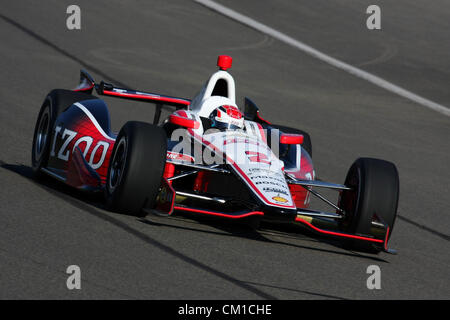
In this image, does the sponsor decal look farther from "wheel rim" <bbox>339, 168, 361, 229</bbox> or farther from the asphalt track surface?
"wheel rim" <bbox>339, 168, 361, 229</bbox>

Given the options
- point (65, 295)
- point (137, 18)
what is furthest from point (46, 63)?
point (65, 295)

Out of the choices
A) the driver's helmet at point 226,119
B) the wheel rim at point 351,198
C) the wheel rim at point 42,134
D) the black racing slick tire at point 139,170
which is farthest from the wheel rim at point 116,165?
the wheel rim at point 351,198

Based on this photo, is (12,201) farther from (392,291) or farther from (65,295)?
(392,291)

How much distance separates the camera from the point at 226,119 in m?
8.40

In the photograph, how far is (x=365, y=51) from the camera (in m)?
20.7

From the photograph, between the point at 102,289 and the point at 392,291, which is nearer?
the point at 102,289

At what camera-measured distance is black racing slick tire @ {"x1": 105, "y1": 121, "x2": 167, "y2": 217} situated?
23.5ft

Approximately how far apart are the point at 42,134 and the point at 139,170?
2.27 meters

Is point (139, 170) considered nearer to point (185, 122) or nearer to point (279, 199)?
point (185, 122)

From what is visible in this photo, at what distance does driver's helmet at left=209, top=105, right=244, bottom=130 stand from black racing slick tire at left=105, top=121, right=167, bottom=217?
42.2 inches

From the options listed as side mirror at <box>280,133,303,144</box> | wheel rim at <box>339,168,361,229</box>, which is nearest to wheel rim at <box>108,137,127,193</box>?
side mirror at <box>280,133,303,144</box>

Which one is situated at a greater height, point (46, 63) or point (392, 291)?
point (46, 63)
